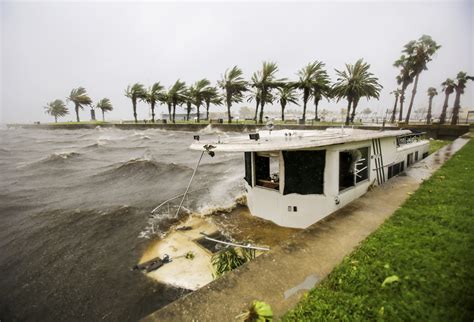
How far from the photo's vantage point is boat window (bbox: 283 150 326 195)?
7.24m

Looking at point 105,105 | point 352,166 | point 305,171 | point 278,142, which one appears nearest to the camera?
point 278,142

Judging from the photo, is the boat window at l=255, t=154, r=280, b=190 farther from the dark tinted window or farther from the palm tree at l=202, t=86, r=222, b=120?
the palm tree at l=202, t=86, r=222, b=120

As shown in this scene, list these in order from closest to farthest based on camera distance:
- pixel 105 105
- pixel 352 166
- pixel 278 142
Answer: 1. pixel 278 142
2. pixel 352 166
3. pixel 105 105

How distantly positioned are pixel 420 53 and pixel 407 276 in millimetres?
45194

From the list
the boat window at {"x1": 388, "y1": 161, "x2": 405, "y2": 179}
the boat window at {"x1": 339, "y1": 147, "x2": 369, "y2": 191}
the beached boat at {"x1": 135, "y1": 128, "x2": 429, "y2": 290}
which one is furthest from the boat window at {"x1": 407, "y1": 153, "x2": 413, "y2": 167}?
the boat window at {"x1": 339, "y1": 147, "x2": 369, "y2": 191}

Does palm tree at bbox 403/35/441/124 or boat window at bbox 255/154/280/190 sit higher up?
palm tree at bbox 403/35/441/124

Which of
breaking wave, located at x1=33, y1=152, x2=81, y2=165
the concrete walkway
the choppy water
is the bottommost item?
the choppy water

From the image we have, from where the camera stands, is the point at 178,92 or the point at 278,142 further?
the point at 178,92

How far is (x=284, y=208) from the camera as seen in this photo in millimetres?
7832

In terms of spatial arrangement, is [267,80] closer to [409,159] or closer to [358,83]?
[358,83]

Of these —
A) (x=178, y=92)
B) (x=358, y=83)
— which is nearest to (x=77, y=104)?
(x=178, y=92)

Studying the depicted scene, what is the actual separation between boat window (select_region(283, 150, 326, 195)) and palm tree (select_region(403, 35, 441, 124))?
3793cm

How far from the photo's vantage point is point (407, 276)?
3.53m

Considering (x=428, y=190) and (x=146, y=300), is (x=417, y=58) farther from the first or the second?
(x=146, y=300)
